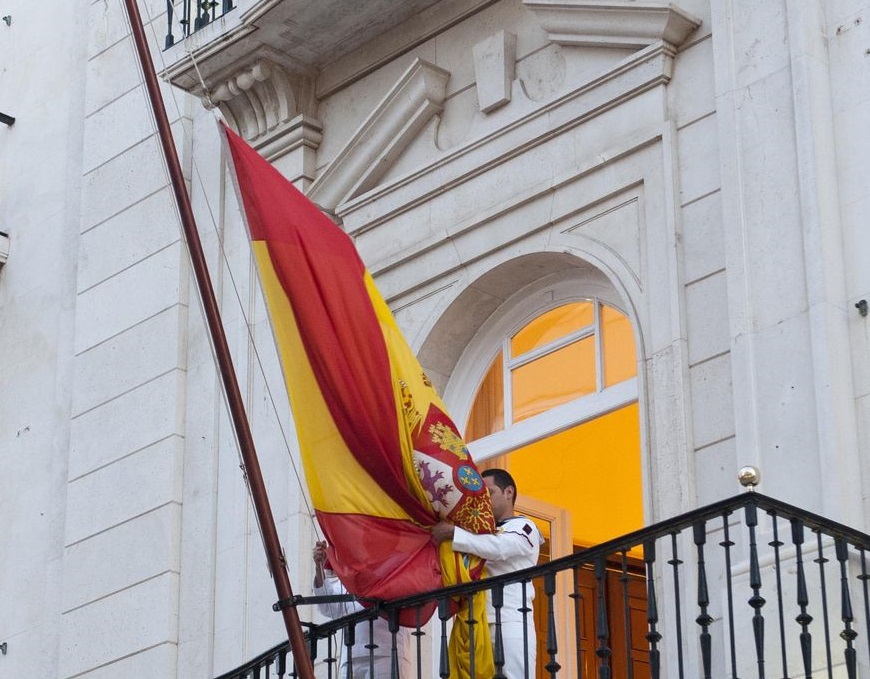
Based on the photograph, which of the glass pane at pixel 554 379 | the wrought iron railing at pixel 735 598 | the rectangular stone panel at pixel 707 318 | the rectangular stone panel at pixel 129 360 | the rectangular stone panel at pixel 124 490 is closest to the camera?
the wrought iron railing at pixel 735 598

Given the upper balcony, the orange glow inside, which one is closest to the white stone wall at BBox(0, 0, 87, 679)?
the upper balcony

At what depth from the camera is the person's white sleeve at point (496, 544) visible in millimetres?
8914

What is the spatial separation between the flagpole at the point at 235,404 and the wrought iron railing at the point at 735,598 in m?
0.17

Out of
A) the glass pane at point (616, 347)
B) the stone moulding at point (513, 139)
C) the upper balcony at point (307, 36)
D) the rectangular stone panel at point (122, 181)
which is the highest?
the upper balcony at point (307, 36)

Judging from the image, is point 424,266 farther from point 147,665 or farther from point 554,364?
point 147,665

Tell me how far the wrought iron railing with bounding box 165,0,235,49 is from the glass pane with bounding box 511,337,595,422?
3086 mm

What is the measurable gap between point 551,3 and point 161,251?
3204 mm

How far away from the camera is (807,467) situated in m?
9.06

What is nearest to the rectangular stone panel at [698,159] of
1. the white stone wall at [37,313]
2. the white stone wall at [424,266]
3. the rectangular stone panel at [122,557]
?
the white stone wall at [424,266]

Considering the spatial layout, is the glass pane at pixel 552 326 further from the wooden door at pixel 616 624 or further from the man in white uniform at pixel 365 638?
the man in white uniform at pixel 365 638

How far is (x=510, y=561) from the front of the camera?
902 cm

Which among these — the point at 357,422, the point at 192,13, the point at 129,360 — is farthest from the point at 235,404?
the point at 192,13

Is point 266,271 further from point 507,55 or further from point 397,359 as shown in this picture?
point 507,55

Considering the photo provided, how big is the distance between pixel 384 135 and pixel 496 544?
3802 mm
